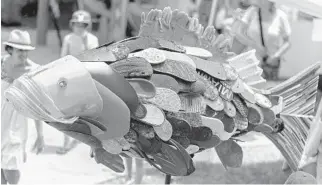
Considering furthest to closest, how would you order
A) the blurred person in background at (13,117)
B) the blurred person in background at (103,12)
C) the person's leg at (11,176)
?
the blurred person in background at (103,12)
the person's leg at (11,176)
the blurred person in background at (13,117)

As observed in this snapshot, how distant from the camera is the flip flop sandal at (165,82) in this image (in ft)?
6.60

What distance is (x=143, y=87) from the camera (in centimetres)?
199

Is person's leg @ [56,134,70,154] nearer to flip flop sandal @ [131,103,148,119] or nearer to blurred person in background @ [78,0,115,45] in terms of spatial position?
flip flop sandal @ [131,103,148,119]

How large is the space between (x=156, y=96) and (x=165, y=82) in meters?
0.06

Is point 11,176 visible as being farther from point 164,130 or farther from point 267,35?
point 267,35

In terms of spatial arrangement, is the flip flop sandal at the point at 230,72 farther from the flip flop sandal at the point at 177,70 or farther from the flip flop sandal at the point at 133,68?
the flip flop sandal at the point at 133,68

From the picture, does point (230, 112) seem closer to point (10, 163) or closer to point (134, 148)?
point (134, 148)

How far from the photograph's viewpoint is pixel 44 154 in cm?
412

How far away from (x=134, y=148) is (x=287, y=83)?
84 centimetres

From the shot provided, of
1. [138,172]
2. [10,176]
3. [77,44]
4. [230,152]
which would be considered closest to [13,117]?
[10,176]

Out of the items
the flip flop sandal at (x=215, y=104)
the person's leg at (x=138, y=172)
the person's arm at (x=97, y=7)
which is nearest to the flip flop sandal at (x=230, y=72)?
the flip flop sandal at (x=215, y=104)

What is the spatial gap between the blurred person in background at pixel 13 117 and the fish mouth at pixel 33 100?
Answer: 1.35 meters

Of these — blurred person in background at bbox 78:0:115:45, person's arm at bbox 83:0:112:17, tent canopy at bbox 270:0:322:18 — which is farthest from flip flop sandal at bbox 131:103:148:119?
person's arm at bbox 83:0:112:17

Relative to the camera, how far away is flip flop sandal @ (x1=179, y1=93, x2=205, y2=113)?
6.82 ft
